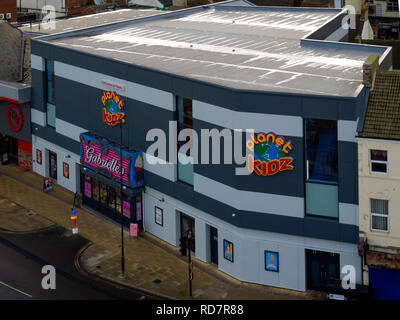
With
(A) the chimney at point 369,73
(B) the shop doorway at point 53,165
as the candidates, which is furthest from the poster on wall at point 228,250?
(B) the shop doorway at point 53,165

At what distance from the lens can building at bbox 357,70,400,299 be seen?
4944 centimetres

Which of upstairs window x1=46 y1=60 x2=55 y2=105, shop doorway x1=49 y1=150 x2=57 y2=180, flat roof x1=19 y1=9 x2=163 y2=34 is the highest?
flat roof x1=19 y1=9 x2=163 y2=34

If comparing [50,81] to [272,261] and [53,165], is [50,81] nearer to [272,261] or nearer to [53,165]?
[53,165]

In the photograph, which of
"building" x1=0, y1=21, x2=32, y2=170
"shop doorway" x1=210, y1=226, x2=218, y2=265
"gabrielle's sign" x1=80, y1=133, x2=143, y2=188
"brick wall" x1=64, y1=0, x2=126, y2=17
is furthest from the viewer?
"brick wall" x1=64, y1=0, x2=126, y2=17

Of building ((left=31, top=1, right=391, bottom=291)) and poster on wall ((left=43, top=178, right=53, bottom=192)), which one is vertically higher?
building ((left=31, top=1, right=391, bottom=291))

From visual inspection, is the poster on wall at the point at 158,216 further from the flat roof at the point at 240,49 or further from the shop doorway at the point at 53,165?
the shop doorway at the point at 53,165

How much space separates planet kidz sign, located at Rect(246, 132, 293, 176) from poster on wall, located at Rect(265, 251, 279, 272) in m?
5.87

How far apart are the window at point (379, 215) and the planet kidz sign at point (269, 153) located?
6.10 meters

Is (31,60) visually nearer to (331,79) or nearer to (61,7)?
(331,79)

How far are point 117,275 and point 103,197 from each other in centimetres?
1238

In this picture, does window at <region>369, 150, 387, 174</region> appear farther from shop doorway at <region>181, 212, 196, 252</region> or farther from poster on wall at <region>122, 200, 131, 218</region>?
poster on wall at <region>122, 200, 131, 218</region>

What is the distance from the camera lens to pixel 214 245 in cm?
5838

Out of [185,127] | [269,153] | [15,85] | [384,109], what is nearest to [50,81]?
[15,85]

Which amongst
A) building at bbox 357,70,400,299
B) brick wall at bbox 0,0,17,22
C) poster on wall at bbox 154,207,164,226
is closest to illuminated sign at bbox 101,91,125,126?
poster on wall at bbox 154,207,164,226
